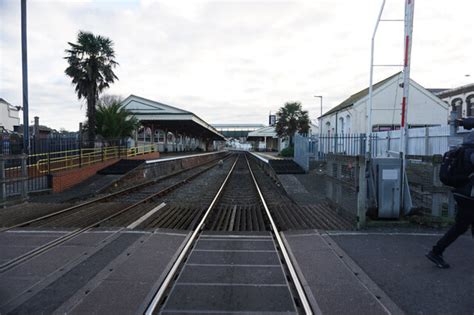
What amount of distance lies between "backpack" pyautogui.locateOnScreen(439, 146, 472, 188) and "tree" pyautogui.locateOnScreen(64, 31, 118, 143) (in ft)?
89.0

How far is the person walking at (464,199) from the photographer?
15.6 ft

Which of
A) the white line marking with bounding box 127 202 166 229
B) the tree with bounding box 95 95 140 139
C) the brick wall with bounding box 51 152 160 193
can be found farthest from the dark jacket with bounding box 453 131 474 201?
the tree with bounding box 95 95 140 139

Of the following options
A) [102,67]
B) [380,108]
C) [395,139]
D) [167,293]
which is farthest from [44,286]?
[380,108]

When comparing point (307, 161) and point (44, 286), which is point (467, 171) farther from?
point (307, 161)

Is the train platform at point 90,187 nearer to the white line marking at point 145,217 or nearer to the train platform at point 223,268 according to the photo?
the white line marking at point 145,217

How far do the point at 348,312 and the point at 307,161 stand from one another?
54.9ft

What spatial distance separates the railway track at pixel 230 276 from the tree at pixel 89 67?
2458cm

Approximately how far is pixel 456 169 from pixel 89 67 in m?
28.7

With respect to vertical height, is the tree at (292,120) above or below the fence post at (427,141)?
above

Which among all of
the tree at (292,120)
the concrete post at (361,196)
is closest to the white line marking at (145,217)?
the concrete post at (361,196)

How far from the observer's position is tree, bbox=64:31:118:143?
28797 mm

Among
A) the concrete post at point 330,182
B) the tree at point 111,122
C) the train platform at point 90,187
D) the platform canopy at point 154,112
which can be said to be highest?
the platform canopy at point 154,112

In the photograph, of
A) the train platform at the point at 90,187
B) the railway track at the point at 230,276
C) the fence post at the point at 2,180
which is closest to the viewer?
the railway track at the point at 230,276

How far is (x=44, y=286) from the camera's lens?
4.33 metres
